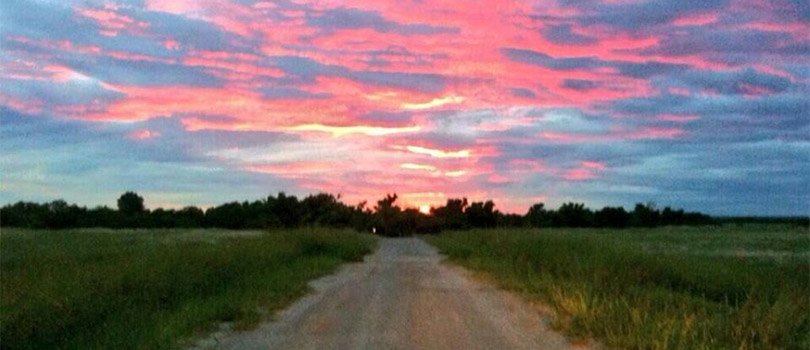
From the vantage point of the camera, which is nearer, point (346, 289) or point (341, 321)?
point (341, 321)

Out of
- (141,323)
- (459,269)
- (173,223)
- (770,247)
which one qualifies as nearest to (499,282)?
(459,269)

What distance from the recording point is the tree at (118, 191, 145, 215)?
9412cm

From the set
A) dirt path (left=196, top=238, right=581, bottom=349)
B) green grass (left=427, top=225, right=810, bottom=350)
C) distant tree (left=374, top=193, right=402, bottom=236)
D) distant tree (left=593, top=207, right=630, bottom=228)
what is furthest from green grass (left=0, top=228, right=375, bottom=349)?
distant tree (left=593, top=207, right=630, bottom=228)

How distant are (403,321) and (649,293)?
17.7 feet

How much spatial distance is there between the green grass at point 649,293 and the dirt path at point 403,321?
75 centimetres

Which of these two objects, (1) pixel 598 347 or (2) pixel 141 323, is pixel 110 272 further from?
(1) pixel 598 347

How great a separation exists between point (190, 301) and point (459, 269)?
45.1ft

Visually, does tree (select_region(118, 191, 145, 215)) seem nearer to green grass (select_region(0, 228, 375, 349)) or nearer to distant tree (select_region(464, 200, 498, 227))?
distant tree (select_region(464, 200, 498, 227))

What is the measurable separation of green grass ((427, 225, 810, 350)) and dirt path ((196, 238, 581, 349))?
2.46ft

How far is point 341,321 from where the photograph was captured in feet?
49.9

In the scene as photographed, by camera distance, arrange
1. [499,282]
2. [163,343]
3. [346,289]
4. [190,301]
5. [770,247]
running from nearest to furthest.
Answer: [163,343] < [190,301] < [346,289] < [499,282] < [770,247]

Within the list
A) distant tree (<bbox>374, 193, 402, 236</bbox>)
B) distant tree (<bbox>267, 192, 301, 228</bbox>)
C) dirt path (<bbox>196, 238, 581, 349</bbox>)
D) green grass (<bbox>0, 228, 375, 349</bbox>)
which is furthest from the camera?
distant tree (<bbox>374, 193, 402, 236</bbox>)

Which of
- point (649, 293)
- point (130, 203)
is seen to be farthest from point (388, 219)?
point (649, 293)

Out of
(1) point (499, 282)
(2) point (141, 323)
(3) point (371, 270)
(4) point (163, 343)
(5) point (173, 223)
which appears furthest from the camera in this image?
(5) point (173, 223)
